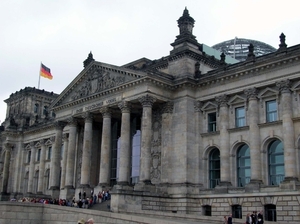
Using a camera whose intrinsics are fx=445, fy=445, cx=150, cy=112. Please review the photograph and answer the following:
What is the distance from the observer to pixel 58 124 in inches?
2092

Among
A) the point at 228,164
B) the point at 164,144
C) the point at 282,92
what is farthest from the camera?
the point at 164,144

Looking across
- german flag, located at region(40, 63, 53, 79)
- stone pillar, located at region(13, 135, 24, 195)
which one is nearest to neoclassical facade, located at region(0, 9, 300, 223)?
german flag, located at region(40, 63, 53, 79)

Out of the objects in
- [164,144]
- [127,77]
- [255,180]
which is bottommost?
[255,180]

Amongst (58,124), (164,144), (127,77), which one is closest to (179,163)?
(164,144)

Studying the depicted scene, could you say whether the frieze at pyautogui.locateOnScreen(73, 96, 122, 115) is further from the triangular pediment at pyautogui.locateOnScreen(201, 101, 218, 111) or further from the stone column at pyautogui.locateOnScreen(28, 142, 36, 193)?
the stone column at pyautogui.locateOnScreen(28, 142, 36, 193)

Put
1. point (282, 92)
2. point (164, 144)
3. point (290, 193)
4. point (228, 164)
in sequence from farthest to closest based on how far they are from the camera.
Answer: point (164, 144) < point (228, 164) < point (282, 92) < point (290, 193)

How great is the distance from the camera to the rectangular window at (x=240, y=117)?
134 feet

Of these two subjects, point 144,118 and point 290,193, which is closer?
point 290,193

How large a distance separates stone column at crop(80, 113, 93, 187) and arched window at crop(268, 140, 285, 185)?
62.9 ft

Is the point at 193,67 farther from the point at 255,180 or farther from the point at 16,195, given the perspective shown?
the point at 16,195

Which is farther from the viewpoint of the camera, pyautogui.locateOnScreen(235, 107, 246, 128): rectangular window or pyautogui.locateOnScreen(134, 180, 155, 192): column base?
pyautogui.locateOnScreen(235, 107, 246, 128): rectangular window

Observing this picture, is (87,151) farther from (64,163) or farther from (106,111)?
(64,163)

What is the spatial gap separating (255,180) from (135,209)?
1058cm

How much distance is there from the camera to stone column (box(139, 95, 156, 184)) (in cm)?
4125
